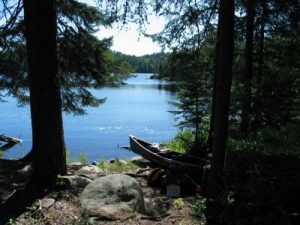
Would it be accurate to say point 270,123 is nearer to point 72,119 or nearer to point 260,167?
point 260,167

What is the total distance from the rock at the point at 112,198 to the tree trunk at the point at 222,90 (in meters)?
1.07

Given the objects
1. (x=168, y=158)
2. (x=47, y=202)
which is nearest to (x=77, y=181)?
(x=47, y=202)

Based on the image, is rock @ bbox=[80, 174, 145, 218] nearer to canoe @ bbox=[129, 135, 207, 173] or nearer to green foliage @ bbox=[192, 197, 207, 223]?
green foliage @ bbox=[192, 197, 207, 223]

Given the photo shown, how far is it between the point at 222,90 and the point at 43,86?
2.74 m

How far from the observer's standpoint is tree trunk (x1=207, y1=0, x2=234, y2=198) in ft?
17.8

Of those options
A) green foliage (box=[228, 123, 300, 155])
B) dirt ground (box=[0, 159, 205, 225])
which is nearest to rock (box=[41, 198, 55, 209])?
dirt ground (box=[0, 159, 205, 225])

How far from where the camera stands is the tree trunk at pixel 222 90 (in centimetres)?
543

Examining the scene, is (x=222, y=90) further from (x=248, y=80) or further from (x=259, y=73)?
(x=259, y=73)

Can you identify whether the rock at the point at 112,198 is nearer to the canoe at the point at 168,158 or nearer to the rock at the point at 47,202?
the rock at the point at 47,202

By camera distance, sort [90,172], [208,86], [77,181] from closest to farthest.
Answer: [77,181]
[90,172]
[208,86]

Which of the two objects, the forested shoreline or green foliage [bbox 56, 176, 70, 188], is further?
green foliage [bbox 56, 176, 70, 188]

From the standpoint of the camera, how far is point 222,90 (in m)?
5.54

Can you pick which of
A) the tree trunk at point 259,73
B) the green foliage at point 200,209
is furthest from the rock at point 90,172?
the tree trunk at point 259,73

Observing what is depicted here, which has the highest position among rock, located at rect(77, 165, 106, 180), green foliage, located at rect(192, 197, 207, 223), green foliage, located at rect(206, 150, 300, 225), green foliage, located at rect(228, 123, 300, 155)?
green foliage, located at rect(228, 123, 300, 155)
